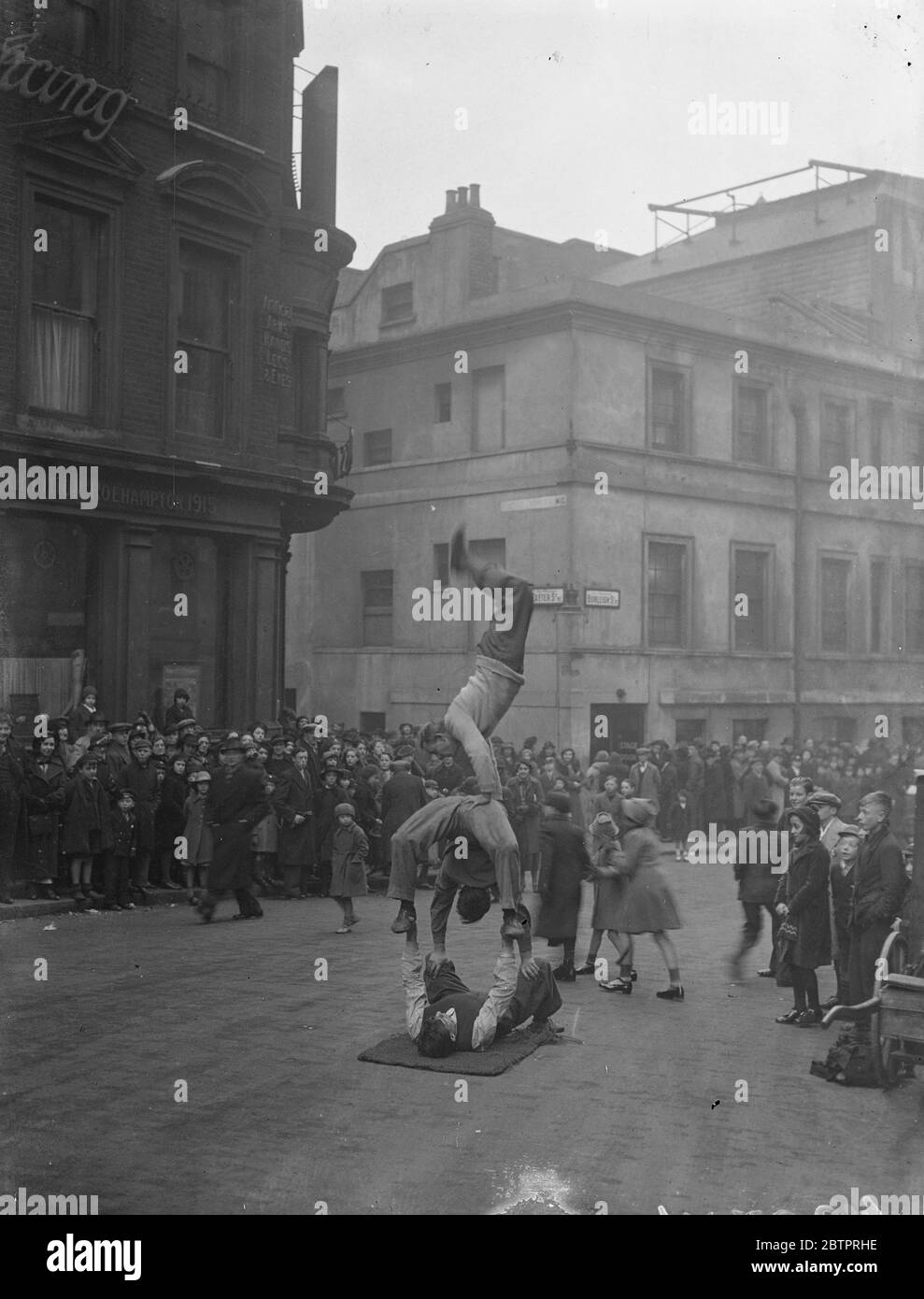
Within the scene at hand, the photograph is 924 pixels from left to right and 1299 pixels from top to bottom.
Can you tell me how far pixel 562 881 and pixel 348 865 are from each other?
2405mm

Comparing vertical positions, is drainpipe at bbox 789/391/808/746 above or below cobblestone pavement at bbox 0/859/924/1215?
above

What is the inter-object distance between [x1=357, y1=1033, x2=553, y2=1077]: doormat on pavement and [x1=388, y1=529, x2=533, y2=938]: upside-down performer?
77 centimetres

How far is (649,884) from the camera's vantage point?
34.9 ft

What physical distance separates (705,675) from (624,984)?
32.1ft

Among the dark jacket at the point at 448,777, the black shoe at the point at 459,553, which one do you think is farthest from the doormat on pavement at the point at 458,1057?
the dark jacket at the point at 448,777

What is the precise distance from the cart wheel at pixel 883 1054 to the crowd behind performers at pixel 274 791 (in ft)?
12.4

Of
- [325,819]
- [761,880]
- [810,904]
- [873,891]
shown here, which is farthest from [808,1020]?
[325,819]

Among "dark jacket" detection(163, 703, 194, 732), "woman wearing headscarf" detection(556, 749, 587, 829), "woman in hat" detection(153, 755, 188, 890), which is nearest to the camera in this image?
"woman in hat" detection(153, 755, 188, 890)

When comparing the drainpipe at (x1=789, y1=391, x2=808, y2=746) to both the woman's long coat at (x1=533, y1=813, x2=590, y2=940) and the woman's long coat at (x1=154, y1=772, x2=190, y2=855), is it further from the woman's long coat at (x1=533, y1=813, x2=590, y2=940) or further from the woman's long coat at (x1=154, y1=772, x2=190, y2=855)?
the woman's long coat at (x1=154, y1=772, x2=190, y2=855)

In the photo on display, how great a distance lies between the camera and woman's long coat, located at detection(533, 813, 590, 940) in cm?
1088

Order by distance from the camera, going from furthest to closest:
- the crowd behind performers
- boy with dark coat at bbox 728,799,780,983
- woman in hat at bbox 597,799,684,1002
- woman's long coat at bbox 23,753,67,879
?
the crowd behind performers
woman's long coat at bbox 23,753,67,879
boy with dark coat at bbox 728,799,780,983
woman in hat at bbox 597,799,684,1002

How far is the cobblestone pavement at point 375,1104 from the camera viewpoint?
586cm

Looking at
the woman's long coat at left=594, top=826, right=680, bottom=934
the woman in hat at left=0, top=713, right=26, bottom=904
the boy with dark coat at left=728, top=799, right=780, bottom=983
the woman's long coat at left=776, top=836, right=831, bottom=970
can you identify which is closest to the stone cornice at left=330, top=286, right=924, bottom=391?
the woman in hat at left=0, top=713, right=26, bottom=904

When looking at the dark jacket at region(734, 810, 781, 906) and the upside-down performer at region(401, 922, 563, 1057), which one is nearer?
the upside-down performer at region(401, 922, 563, 1057)
